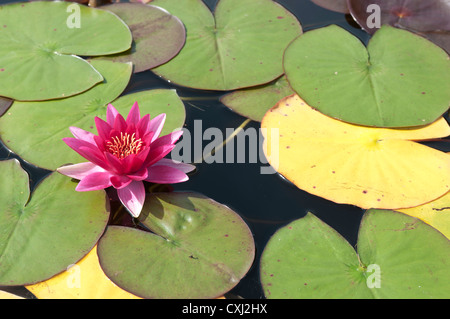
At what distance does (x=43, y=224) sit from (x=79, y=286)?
366 mm

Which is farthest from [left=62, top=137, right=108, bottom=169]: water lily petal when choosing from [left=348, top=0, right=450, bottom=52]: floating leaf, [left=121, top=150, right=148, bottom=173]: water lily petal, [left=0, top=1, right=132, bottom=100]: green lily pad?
[left=348, top=0, right=450, bottom=52]: floating leaf

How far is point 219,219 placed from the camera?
7.14 ft

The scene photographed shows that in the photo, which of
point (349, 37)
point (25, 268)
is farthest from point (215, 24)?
point (25, 268)

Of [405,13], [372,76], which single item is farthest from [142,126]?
[405,13]

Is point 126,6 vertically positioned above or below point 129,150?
above

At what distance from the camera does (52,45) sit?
2.87 m

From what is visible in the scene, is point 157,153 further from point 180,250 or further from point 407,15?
point 407,15

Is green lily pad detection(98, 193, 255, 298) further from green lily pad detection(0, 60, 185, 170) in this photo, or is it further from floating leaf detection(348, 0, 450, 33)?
floating leaf detection(348, 0, 450, 33)

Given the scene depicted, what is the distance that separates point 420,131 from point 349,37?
34.7 inches
